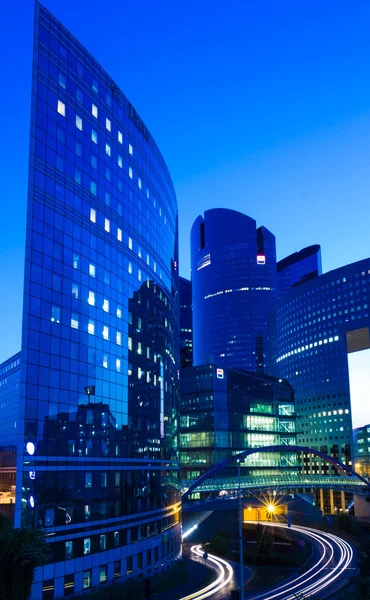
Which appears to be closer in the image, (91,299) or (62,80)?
(62,80)

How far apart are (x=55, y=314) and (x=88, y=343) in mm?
6104

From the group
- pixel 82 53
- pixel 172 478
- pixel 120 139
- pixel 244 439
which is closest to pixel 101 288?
pixel 120 139

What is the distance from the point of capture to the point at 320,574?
75.7m

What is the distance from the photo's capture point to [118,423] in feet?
199

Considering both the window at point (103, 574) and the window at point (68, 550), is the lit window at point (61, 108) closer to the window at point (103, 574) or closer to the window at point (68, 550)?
the window at point (68, 550)

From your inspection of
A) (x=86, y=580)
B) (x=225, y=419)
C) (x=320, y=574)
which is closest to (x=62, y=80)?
(x=86, y=580)

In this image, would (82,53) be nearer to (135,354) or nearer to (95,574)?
(135,354)

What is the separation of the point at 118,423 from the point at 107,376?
521 centimetres

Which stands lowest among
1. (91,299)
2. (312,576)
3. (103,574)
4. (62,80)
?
(312,576)

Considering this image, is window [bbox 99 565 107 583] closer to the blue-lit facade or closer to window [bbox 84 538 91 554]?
the blue-lit facade

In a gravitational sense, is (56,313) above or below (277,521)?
above

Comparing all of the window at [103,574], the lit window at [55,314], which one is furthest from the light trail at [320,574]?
the lit window at [55,314]

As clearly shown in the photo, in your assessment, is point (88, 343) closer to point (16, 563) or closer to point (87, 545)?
point (87, 545)

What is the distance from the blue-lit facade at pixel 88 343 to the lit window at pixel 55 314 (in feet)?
0.49
